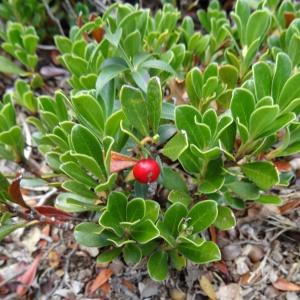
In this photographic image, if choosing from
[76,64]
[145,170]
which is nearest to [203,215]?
[145,170]

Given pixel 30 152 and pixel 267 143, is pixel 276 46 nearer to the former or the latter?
pixel 267 143

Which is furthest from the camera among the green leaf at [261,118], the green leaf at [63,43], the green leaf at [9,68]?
the green leaf at [9,68]

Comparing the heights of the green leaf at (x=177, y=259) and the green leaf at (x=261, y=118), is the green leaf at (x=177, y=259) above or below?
below

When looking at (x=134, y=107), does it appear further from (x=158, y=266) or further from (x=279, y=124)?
(x=158, y=266)

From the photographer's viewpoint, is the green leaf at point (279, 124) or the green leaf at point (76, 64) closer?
the green leaf at point (279, 124)

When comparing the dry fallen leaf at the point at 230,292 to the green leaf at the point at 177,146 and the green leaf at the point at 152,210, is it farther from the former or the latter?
the green leaf at the point at 177,146

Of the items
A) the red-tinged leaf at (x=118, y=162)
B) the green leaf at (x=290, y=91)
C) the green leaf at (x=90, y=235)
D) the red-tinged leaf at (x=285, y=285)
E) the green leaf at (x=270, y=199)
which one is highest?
the green leaf at (x=290, y=91)

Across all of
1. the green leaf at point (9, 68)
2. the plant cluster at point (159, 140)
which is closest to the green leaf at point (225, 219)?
the plant cluster at point (159, 140)
